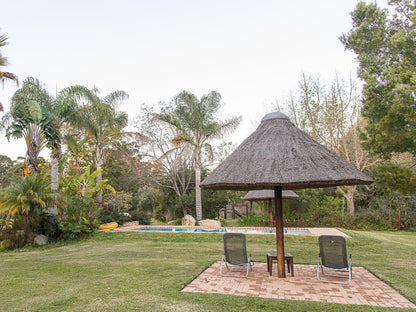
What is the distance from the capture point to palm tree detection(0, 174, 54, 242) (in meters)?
10.2

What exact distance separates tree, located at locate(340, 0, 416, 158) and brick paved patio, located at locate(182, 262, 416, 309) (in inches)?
306

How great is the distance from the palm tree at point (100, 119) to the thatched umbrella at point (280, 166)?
12.1 metres

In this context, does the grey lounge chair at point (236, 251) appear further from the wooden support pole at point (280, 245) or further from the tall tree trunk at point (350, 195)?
the tall tree trunk at point (350, 195)

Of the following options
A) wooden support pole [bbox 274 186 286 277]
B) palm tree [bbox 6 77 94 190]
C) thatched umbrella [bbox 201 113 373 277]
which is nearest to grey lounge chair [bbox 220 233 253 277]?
wooden support pole [bbox 274 186 286 277]

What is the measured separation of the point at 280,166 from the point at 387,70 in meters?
9.66

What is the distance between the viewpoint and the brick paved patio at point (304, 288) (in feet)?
15.2

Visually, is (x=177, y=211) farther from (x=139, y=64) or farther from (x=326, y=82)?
(x=326, y=82)

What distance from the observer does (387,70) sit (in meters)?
12.0

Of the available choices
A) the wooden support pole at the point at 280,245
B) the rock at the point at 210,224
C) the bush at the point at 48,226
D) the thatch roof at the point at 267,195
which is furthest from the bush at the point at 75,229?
the wooden support pole at the point at 280,245

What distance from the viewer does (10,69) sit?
36.3 feet

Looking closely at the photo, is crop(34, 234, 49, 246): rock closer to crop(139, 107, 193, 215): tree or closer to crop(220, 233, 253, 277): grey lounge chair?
crop(220, 233, 253, 277): grey lounge chair

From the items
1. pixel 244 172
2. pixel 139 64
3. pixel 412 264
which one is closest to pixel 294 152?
pixel 244 172

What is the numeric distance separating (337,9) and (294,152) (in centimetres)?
1085

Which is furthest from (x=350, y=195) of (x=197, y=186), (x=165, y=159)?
(x=165, y=159)
